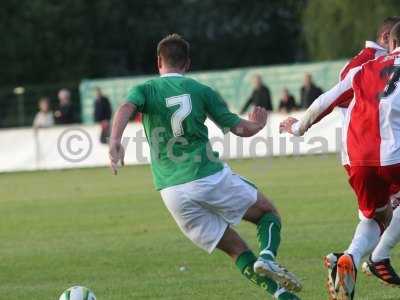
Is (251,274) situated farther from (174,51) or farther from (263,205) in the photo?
(174,51)

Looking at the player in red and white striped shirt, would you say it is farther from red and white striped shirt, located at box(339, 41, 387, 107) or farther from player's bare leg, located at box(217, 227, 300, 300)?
red and white striped shirt, located at box(339, 41, 387, 107)

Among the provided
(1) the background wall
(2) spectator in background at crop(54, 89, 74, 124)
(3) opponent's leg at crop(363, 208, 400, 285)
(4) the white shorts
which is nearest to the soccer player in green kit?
(4) the white shorts

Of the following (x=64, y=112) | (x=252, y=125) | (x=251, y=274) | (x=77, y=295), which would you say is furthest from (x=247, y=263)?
(x=64, y=112)

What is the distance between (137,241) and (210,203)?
4770 mm

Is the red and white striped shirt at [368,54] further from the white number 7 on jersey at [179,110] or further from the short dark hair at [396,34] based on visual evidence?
the white number 7 on jersey at [179,110]


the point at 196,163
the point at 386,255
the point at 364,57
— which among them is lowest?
the point at 386,255

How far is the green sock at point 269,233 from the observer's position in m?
7.98

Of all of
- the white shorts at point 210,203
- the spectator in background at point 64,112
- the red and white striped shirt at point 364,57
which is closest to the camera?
the white shorts at point 210,203

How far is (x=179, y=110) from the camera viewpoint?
7.98 meters

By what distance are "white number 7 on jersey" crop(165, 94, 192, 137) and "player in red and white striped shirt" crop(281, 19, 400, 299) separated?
3.03ft

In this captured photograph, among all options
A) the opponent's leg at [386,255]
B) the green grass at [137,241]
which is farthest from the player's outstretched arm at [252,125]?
the opponent's leg at [386,255]

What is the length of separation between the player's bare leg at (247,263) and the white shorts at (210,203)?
0.24 feet

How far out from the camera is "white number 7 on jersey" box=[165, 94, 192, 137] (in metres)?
7.98

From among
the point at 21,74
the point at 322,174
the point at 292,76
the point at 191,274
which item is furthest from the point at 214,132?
the point at 21,74
